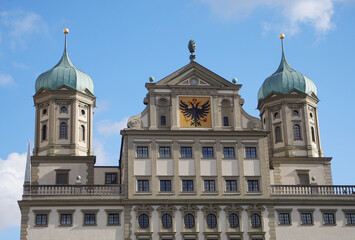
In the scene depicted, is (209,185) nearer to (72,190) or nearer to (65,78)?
(72,190)

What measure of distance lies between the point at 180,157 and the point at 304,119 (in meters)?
14.9

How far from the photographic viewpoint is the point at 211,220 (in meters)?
58.6

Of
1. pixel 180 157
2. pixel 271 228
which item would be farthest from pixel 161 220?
pixel 271 228

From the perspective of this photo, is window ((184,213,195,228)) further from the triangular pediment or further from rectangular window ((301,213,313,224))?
the triangular pediment

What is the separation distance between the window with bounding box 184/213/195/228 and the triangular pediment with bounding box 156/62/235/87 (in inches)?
471

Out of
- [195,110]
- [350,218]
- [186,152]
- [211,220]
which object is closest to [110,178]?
[186,152]

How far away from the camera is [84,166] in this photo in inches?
2473

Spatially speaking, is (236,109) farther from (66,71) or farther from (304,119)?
(66,71)

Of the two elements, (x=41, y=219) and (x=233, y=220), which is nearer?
(x=41, y=219)

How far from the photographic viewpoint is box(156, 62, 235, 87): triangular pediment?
6241cm

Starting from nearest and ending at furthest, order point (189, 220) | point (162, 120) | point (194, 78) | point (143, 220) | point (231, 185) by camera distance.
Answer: point (143, 220) < point (189, 220) < point (231, 185) < point (162, 120) < point (194, 78)

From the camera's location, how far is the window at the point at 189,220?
5822 centimetres

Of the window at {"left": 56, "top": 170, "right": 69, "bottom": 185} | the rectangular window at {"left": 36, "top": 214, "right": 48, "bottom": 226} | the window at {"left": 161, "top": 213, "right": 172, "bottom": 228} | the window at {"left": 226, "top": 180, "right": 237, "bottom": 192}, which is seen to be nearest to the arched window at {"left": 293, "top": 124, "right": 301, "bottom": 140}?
the window at {"left": 226, "top": 180, "right": 237, "bottom": 192}

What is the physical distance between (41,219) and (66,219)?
205 cm
